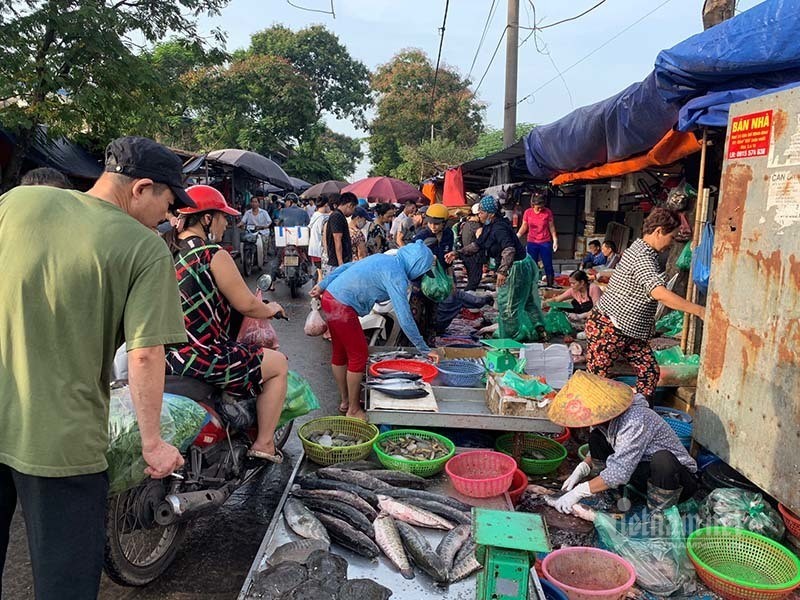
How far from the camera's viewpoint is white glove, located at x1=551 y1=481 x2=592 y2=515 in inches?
153

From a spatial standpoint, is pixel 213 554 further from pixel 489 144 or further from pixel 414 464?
pixel 489 144

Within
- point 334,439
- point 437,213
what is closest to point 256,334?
point 334,439

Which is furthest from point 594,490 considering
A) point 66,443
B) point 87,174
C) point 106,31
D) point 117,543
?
point 87,174

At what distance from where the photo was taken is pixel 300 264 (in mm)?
12609

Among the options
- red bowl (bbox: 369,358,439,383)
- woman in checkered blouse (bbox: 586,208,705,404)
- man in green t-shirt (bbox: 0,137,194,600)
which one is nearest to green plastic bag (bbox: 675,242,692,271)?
woman in checkered blouse (bbox: 586,208,705,404)

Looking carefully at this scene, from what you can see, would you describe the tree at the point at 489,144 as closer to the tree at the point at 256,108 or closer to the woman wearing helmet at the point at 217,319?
the tree at the point at 256,108

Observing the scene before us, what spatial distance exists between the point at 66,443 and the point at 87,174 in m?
12.8

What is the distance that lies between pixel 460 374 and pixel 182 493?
9.83 ft

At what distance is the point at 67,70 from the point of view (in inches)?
361

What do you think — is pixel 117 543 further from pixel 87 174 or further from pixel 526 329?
pixel 87 174

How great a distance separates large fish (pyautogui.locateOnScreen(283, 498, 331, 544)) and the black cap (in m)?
1.98

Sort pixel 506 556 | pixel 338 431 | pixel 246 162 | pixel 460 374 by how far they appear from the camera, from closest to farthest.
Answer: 1. pixel 506 556
2. pixel 338 431
3. pixel 460 374
4. pixel 246 162

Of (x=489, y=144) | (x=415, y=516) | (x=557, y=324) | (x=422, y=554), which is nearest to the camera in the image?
(x=422, y=554)

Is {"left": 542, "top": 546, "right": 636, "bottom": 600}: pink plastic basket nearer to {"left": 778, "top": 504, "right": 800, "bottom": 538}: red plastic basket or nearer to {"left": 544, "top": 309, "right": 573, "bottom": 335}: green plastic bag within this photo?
{"left": 778, "top": 504, "right": 800, "bottom": 538}: red plastic basket
